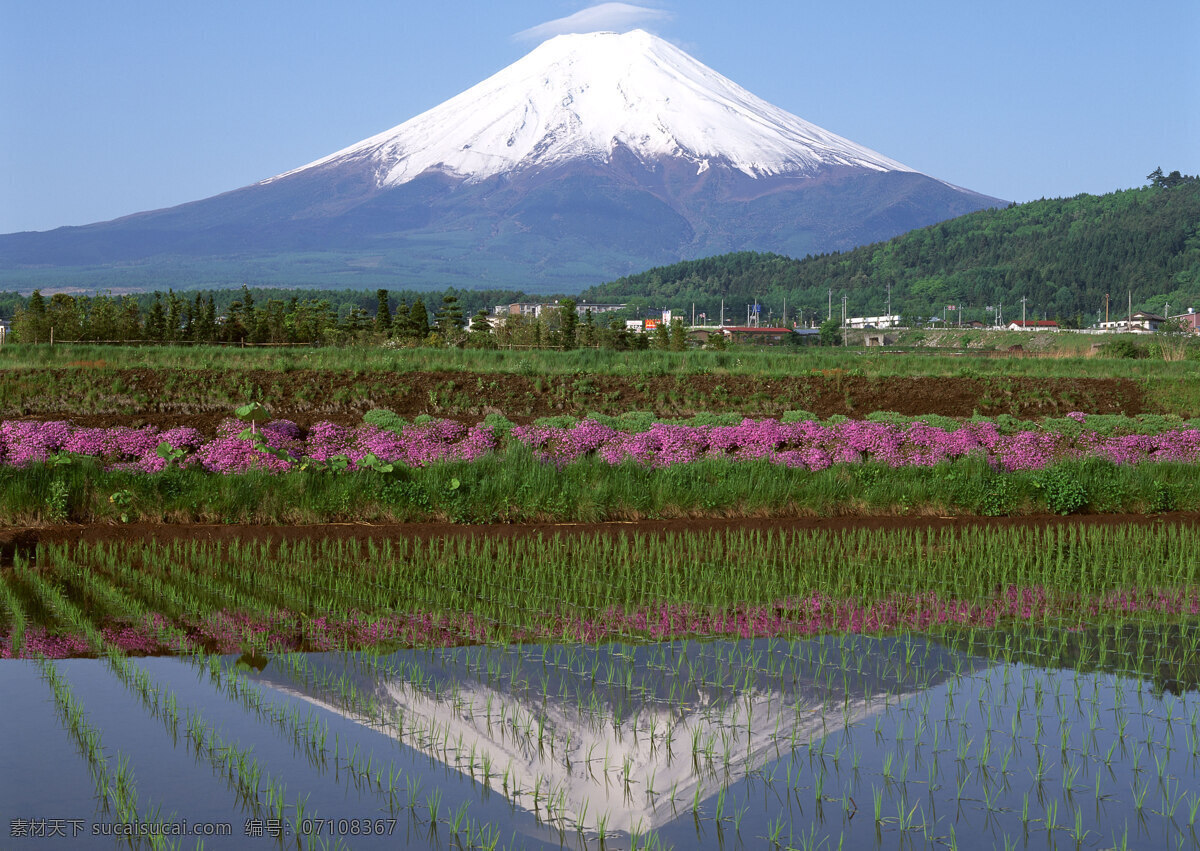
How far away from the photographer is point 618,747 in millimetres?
5855

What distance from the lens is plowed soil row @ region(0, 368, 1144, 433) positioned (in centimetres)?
2359

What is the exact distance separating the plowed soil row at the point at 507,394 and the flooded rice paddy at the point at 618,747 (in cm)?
1549

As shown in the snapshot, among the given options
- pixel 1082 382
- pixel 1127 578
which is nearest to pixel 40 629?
pixel 1127 578

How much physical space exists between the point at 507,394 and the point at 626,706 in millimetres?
18285

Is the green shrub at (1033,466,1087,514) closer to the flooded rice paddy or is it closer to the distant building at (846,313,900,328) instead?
the flooded rice paddy

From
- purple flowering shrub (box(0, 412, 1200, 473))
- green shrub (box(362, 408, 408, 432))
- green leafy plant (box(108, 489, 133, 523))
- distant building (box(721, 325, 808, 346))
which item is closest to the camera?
green leafy plant (box(108, 489, 133, 523))

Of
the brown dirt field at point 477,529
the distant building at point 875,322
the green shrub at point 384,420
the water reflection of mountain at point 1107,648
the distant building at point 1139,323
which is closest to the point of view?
the water reflection of mountain at point 1107,648

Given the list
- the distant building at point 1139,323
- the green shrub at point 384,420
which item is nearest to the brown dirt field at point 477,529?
the green shrub at point 384,420

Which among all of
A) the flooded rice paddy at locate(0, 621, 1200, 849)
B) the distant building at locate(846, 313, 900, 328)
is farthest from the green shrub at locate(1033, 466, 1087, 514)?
the distant building at locate(846, 313, 900, 328)

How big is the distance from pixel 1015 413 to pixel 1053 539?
13.4m

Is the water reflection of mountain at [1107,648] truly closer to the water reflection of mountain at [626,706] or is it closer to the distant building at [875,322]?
the water reflection of mountain at [626,706]

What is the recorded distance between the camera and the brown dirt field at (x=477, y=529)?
441 inches

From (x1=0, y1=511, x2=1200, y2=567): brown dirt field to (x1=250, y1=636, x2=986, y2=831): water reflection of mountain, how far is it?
4091mm

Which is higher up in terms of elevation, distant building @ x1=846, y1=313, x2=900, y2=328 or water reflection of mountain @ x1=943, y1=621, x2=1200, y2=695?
distant building @ x1=846, y1=313, x2=900, y2=328
